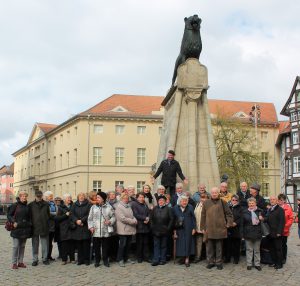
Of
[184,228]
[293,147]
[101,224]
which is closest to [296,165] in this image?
[293,147]

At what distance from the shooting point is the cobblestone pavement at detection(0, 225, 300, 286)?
8094 millimetres

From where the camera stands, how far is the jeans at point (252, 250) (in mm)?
9406

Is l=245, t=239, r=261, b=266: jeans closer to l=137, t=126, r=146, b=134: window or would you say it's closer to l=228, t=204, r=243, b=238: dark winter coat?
l=228, t=204, r=243, b=238: dark winter coat

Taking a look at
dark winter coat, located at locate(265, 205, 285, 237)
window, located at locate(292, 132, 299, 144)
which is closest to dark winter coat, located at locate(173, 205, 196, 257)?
dark winter coat, located at locate(265, 205, 285, 237)

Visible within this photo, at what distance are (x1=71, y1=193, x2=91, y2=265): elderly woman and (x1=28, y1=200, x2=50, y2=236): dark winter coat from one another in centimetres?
60

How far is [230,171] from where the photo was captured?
125 feet

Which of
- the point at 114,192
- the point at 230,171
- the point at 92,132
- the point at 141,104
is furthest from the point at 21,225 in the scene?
the point at 141,104

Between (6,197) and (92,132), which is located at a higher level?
(92,132)

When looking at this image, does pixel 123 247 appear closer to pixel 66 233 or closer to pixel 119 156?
pixel 66 233

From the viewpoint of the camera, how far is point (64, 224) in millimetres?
10383

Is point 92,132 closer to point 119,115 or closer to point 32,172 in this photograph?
point 119,115

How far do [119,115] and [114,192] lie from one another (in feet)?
154

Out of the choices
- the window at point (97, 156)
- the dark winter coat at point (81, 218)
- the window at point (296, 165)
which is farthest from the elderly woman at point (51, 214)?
the window at point (97, 156)

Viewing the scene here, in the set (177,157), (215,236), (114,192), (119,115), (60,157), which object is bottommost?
(215,236)
